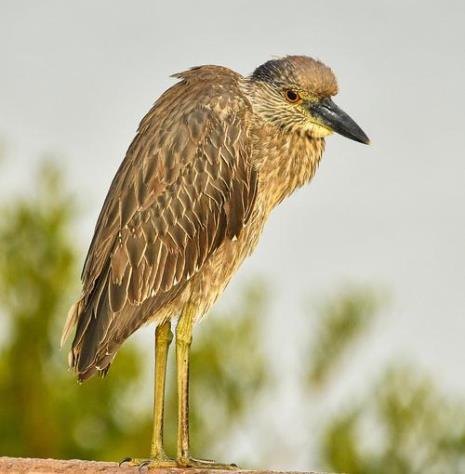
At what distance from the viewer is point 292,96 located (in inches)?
338

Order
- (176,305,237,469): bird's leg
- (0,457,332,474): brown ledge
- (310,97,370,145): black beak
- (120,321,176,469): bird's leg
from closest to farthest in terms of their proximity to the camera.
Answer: (0,457,332,474): brown ledge → (120,321,176,469): bird's leg → (176,305,237,469): bird's leg → (310,97,370,145): black beak

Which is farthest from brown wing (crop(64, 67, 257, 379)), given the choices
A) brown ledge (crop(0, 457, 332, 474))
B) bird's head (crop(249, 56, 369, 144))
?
brown ledge (crop(0, 457, 332, 474))

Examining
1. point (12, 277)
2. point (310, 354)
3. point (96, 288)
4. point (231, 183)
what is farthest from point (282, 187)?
point (12, 277)

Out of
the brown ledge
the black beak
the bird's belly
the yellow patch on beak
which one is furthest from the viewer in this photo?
the yellow patch on beak

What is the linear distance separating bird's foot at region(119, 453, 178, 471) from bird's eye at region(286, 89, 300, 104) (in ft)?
7.58

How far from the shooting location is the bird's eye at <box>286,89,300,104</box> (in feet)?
28.1

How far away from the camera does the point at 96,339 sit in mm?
7855

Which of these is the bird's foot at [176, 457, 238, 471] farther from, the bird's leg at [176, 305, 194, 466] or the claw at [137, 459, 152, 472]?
the claw at [137, 459, 152, 472]

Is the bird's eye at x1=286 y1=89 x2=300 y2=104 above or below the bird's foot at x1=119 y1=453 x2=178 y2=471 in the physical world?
above

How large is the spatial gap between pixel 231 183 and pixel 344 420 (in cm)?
844

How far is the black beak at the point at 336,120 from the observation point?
8.32m

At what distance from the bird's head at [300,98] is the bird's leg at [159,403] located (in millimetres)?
1428

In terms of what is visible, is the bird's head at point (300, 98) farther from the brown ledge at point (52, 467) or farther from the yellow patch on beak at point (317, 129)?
the brown ledge at point (52, 467)

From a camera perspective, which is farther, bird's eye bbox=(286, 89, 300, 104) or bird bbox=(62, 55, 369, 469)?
bird's eye bbox=(286, 89, 300, 104)
